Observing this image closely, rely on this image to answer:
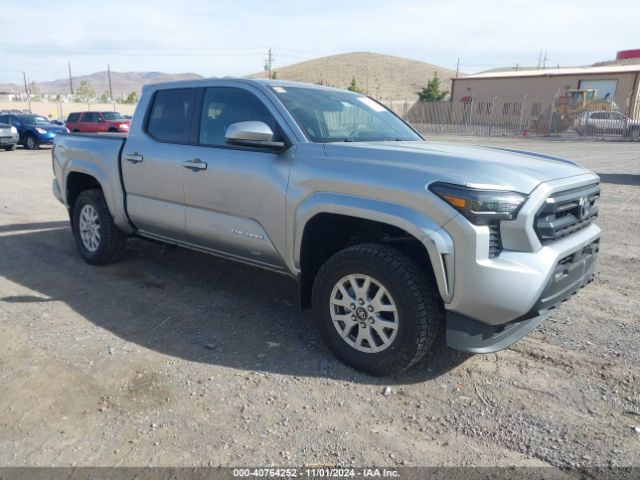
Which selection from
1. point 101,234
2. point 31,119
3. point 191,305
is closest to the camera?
point 191,305

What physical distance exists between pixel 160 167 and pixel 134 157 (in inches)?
17.5

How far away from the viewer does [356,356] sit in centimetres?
341

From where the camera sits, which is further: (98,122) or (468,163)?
(98,122)

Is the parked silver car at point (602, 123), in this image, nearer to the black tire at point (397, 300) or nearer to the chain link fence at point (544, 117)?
the chain link fence at point (544, 117)

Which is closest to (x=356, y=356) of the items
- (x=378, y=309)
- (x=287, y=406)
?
(x=378, y=309)

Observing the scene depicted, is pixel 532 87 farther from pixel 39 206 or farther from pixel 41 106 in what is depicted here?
pixel 41 106

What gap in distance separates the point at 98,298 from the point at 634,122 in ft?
99.6

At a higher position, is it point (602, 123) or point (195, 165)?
point (602, 123)

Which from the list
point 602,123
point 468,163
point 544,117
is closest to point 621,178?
point 468,163

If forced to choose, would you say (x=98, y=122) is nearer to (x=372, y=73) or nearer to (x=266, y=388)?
(x=266, y=388)

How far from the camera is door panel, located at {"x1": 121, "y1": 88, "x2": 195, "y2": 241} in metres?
4.50

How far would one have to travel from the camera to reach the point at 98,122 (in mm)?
23359

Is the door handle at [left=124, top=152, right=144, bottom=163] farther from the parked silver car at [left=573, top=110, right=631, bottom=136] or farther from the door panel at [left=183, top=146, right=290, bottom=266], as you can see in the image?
the parked silver car at [left=573, top=110, right=631, bottom=136]

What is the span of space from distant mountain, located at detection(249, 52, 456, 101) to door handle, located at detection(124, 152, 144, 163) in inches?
3487
